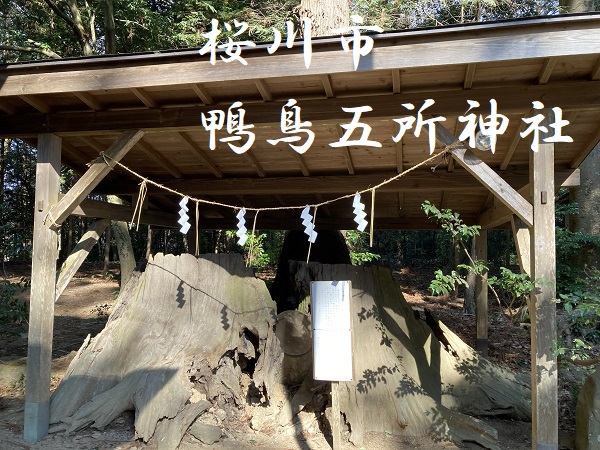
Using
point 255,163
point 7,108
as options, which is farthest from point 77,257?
point 255,163

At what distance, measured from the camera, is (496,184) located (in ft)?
11.1

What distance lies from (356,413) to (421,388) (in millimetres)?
786

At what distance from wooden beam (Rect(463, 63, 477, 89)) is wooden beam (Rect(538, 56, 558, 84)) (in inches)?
18.3

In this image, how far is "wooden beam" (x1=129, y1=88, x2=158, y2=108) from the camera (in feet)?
12.1

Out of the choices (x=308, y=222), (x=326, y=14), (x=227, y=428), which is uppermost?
(x=326, y=14)

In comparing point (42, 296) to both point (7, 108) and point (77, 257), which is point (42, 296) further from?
point (7, 108)

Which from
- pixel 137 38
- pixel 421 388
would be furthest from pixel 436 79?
pixel 137 38

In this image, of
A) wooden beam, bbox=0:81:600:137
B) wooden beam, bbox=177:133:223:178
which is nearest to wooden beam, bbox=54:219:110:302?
wooden beam, bbox=0:81:600:137

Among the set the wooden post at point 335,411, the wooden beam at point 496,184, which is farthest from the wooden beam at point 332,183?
the wooden post at point 335,411

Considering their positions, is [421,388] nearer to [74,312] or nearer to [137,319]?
[137,319]

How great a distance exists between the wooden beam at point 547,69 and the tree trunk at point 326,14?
14.5 feet

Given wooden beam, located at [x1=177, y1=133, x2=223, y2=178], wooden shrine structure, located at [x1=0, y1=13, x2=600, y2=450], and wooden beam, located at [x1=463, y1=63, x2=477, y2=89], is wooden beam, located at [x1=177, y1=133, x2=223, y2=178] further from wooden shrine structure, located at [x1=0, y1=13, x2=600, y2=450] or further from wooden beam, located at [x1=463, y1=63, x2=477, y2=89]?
wooden beam, located at [x1=463, y1=63, x2=477, y2=89]

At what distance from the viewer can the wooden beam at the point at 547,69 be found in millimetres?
3017

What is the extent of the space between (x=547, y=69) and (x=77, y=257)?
5.08 metres
